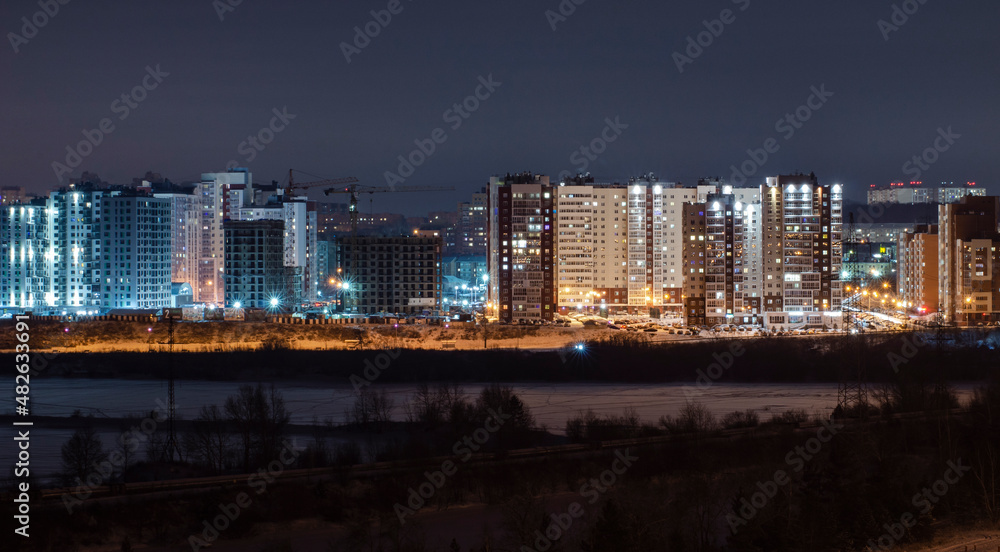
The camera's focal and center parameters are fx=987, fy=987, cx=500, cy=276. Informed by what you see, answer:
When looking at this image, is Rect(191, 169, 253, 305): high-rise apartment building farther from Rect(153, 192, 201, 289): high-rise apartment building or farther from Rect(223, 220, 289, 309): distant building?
Rect(223, 220, 289, 309): distant building

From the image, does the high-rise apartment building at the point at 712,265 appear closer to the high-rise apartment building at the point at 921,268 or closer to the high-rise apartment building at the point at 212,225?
the high-rise apartment building at the point at 921,268

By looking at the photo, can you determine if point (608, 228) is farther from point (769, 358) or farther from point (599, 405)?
point (599, 405)

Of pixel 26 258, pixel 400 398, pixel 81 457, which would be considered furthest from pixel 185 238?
pixel 81 457

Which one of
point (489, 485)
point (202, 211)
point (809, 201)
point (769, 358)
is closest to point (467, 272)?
point (202, 211)

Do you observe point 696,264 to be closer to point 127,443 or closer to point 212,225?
point 127,443

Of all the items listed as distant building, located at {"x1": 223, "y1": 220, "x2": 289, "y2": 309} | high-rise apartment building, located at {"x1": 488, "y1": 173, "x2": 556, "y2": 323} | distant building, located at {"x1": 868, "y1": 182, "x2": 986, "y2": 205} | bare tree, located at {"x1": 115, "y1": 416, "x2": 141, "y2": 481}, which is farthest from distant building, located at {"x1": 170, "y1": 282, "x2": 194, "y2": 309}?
distant building, located at {"x1": 868, "y1": 182, "x2": 986, "y2": 205}
